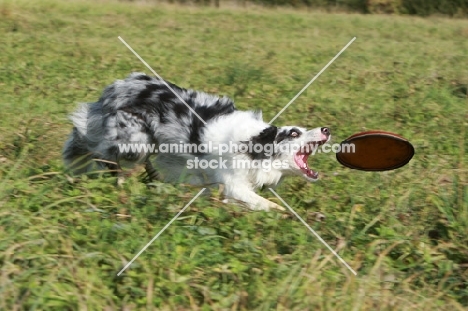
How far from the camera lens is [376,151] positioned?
560 cm

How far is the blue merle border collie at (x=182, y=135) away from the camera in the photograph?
556 cm

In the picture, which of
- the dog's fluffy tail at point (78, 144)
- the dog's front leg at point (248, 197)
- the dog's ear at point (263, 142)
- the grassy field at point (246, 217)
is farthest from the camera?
the dog's fluffy tail at point (78, 144)

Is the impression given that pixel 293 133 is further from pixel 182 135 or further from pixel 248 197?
pixel 182 135

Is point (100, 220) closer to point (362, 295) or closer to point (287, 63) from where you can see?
point (362, 295)

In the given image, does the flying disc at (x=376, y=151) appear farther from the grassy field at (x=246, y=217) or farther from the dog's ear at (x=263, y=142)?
the dog's ear at (x=263, y=142)

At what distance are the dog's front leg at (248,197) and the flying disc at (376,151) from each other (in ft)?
2.59

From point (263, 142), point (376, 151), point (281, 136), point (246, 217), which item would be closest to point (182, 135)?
point (263, 142)

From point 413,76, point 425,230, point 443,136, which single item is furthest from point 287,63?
point 425,230

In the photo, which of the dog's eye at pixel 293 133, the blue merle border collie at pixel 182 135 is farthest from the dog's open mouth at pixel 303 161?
the dog's eye at pixel 293 133

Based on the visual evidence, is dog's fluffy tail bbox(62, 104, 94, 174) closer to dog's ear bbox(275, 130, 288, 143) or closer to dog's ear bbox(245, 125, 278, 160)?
dog's ear bbox(245, 125, 278, 160)

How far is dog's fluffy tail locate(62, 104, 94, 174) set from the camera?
5.93 m

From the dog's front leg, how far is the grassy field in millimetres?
264

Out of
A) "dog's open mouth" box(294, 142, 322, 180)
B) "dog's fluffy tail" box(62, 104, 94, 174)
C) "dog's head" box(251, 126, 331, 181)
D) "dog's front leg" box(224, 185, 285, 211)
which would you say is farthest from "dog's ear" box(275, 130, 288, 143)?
"dog's fluffy tail" box(62, 104, 94, 174)

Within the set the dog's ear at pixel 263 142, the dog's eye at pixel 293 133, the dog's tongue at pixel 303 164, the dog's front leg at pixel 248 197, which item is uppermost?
the dog's eye at pixel 293 133
